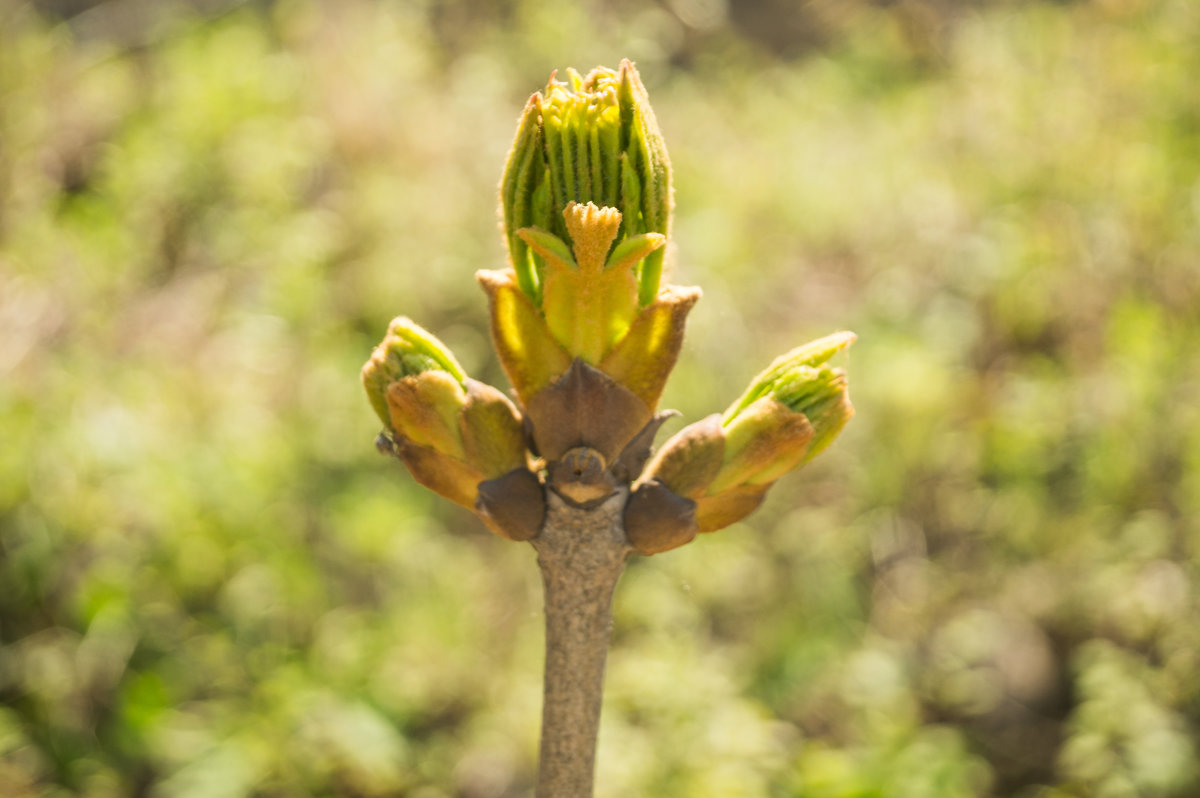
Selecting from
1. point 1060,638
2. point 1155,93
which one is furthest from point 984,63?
point 1060,638

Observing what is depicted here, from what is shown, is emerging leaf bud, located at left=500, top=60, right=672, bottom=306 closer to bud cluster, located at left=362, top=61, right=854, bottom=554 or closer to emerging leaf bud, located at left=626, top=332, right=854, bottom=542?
bud cluster, located at left=362, top=61, right=854, bottom=554

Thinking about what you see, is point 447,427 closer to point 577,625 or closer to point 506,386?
point 577,625

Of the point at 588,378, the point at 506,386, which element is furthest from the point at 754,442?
the point at 506,386

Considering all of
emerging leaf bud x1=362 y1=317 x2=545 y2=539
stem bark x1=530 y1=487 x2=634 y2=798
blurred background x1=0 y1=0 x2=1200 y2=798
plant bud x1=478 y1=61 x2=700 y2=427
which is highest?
blurred background x1=0 y1=0 x2=1200 y2=798

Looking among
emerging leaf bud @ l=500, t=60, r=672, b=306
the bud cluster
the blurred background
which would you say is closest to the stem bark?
the bud cluster

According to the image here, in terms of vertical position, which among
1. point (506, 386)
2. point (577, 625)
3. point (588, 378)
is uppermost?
point (506, 386)

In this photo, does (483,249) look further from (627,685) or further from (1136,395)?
(1136,395)
